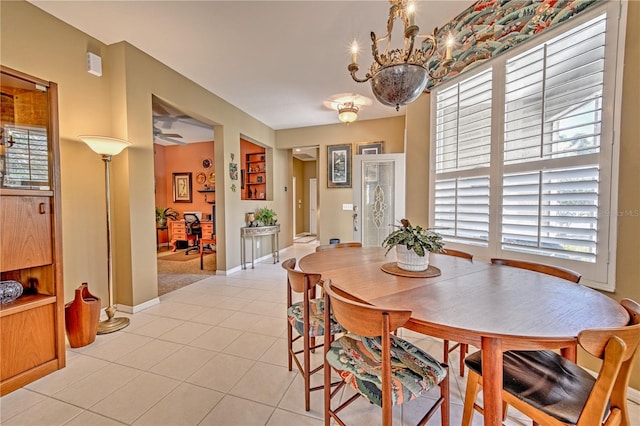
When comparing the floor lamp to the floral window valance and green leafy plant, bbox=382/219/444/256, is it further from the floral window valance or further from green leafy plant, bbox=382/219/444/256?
the floral window valance

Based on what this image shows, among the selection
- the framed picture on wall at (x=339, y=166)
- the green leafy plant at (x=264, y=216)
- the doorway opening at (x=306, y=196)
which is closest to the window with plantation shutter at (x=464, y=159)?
the framed picture on wall at (x=339, y=166)

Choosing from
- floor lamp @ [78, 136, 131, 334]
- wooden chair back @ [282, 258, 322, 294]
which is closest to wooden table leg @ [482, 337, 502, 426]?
wooden chair back @ [282, 258, 322, 294]

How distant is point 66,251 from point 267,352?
2.11 meters

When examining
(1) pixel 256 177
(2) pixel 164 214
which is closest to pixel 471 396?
(1) pixel 256 177

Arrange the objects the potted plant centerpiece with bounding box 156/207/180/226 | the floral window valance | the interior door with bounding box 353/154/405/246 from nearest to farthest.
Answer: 1. the floral window valance
2. the interior door with bounding box 353/154/405/246
3. the potted plant centerpiece with bounding box 156/207/180/226

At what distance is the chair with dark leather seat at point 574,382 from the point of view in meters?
0.81

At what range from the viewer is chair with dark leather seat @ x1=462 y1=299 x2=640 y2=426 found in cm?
81

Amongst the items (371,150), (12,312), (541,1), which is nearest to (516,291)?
(541,1)

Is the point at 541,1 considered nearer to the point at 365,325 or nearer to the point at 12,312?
the point at 365,325

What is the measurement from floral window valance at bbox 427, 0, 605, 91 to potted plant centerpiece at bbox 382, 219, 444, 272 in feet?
3.54

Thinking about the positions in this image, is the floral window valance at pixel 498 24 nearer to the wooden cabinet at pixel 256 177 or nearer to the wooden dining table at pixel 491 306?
the wooden dining table at pixel 491 306

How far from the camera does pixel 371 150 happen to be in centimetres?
525

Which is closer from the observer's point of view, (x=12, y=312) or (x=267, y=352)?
(x=12, y=312)

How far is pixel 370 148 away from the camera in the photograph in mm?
5246
